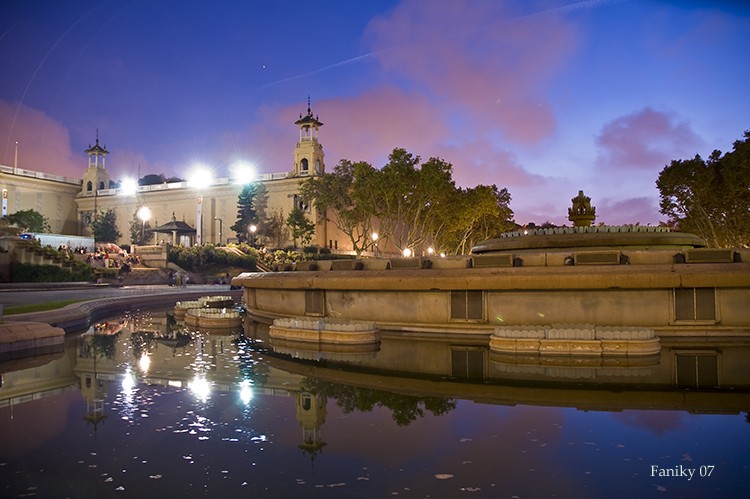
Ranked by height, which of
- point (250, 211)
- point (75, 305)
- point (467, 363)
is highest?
point (250, 211)

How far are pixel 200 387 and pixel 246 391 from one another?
2.89 ft

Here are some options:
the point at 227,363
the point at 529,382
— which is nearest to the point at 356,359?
the point at 227,363

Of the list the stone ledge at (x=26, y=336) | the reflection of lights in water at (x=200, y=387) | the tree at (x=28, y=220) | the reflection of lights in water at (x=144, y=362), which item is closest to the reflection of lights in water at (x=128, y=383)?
the reflection of lights in water at (x=144, y=362)

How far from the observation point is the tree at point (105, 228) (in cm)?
10162

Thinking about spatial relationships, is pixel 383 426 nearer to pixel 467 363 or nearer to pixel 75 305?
pixel 467 363

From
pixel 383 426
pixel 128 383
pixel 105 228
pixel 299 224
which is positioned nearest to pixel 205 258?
pixel 299 224

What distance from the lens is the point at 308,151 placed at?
288 ft

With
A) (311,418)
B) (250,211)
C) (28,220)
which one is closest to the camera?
(311,418)

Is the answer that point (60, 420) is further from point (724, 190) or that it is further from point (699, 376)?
point (724, 190)

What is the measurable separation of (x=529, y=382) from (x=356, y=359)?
3.58 meters

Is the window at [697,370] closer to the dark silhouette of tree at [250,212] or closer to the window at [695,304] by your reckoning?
the window at [695,304]

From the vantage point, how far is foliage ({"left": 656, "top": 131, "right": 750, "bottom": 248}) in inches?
1467

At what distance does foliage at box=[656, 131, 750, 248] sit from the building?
51362 millimetres

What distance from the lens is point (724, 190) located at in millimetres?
39719
